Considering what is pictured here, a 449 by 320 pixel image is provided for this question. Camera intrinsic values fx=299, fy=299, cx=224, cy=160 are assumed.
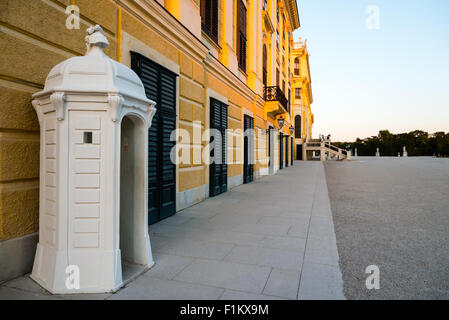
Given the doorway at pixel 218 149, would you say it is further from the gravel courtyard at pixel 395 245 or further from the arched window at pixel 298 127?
the arched window at pixel 298 127

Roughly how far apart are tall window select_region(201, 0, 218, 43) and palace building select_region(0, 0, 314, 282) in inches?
1.2

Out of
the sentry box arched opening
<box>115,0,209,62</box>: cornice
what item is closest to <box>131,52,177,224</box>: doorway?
<box>115,0,209,62</box>: cornice

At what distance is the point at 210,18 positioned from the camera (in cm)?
933

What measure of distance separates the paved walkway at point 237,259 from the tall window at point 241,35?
780cm

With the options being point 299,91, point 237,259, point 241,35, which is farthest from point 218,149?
point 299,91

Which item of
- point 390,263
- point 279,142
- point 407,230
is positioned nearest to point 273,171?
point 279,142

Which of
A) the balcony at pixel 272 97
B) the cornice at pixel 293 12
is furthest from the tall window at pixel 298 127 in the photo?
the balcony at pixel 272 97

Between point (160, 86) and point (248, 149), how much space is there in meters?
8.12

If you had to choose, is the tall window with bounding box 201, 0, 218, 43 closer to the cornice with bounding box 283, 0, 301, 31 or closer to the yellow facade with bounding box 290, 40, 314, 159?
the cornice with bounding box 283, 0, 301, 31

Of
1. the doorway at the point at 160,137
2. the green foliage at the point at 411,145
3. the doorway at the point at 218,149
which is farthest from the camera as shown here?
the green foliage at the point at 411,145

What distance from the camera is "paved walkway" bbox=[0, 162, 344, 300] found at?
306 cm

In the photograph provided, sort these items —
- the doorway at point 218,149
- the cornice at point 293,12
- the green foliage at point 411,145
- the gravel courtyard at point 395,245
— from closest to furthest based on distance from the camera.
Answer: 1. the gravel courtyard at point 395,245
2. the doorway at point 218,149
3. the cornice at point 293,12
4. the green foliage at point 411,145

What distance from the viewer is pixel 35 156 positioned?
3.55 m

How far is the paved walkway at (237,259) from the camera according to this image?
10.0ft
